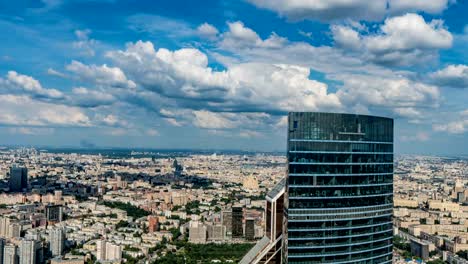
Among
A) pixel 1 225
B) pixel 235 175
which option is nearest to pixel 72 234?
pixel 1 225

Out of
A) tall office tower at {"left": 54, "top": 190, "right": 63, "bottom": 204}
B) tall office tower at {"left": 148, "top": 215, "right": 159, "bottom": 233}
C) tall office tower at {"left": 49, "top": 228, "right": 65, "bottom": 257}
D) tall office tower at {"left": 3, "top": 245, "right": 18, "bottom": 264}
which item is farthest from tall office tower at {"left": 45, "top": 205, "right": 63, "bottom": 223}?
tall office tower at {"left": 3, "top": 245, "right": 18, "bottom": 264}

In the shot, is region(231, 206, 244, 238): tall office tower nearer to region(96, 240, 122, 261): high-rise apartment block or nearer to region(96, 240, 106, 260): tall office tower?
region(96, 240, 122, 261): high-rise apartment block

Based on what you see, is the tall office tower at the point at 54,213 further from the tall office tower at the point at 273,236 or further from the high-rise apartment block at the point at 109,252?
the tall office tower at the point at 273,236

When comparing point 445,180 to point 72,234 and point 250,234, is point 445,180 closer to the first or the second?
point 250,234

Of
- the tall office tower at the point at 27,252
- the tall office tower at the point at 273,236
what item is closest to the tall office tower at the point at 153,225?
the tall office tower at the point at 27,252

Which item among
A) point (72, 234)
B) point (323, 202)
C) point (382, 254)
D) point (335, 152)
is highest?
point (335, 152)
